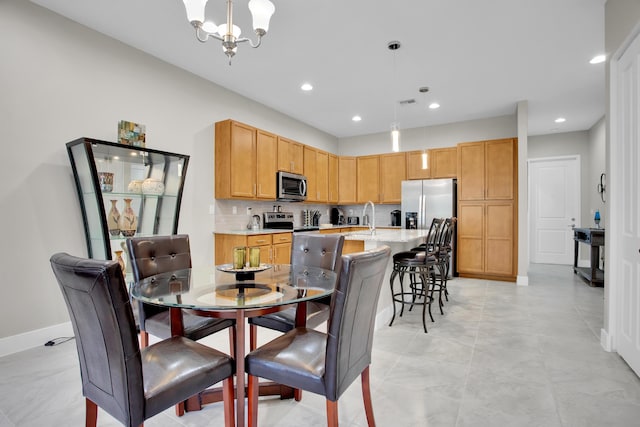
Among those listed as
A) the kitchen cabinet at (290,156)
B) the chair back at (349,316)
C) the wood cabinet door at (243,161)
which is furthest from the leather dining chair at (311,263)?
the kitchen cabinet at (290,156)

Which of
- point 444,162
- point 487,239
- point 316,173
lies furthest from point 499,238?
point 316,173

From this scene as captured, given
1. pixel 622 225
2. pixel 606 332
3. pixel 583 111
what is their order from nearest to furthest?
pixel 622 225
pixel 606 332
pixel 583 111

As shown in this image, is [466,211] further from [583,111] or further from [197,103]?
[197,103]

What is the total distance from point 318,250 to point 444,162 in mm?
4158

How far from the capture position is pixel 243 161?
4.33m

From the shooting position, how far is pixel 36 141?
8.81 feet

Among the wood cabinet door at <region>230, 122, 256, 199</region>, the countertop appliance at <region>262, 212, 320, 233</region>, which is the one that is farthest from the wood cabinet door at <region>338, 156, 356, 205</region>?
the wood cabinet door at <region>230, 122, 256, 199</region>

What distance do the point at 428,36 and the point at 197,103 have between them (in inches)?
109

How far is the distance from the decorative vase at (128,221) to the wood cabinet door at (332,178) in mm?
3904

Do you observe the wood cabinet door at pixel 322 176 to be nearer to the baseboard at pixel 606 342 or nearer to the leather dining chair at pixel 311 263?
the leather dining chair at pixel 311 263

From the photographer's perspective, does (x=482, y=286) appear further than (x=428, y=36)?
Yes

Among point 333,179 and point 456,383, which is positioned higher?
point 333,179

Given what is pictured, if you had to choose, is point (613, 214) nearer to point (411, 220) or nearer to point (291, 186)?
point (411, 220)

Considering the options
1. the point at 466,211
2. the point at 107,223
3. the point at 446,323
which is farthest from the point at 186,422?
the point at 466,211
